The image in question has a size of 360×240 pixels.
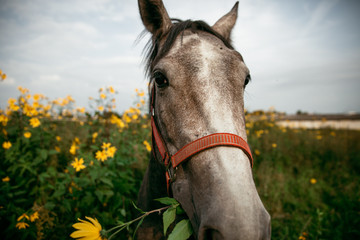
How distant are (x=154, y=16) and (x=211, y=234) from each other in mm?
2084

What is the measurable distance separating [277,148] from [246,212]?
5.82 metres

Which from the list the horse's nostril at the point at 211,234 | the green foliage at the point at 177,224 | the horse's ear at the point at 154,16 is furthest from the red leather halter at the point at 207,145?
the horse's ear at the point at 154,16

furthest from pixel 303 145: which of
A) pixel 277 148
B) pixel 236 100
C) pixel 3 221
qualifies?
pixel 3 221

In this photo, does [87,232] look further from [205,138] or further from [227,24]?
[227,24]

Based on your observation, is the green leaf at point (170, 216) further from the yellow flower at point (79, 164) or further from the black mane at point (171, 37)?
the yellow flower at point (79, 164)

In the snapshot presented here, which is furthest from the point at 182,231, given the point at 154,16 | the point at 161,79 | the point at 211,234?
the point at 154,16

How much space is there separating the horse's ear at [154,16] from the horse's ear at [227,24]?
2.43 feet

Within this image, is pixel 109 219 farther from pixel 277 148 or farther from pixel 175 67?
pixel 277 148

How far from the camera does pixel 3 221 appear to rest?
85.5 inches

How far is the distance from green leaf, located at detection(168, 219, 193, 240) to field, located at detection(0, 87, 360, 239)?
1.16 feet

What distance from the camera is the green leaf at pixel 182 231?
964 millimetres

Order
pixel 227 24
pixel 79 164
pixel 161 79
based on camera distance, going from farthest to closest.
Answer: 1. pixel 79 164
2. pixel 227 24
3. pixel 161 79

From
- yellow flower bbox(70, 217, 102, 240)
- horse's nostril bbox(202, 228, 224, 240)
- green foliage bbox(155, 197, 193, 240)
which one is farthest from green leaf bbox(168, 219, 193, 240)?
yellow flower bbox(70, 217, 102, 240)

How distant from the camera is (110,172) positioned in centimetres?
243
